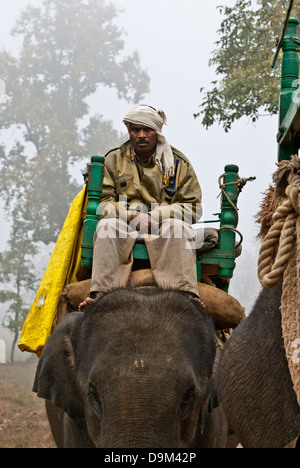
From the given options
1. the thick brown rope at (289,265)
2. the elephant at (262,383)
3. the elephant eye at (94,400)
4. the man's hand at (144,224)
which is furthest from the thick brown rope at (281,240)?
the man's hand at (144,224)

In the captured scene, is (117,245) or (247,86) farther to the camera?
(247,86)

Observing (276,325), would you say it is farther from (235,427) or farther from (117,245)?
(117,245)

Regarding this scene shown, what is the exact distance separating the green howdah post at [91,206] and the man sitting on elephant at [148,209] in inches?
2.2

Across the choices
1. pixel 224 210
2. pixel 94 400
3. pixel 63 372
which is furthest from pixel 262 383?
pixel 224 210

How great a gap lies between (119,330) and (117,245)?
0.81 meters

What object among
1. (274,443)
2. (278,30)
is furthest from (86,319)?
(278,30)

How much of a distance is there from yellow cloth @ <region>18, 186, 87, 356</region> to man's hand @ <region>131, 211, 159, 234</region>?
442 millimetres

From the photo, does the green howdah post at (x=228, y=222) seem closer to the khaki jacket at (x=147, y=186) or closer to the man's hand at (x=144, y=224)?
the khaki jacket at (x=147, y=186)

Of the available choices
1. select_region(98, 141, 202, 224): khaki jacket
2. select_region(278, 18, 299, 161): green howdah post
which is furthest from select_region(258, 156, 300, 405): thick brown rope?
select_region(98, 141, 202, 224): khaki jacket

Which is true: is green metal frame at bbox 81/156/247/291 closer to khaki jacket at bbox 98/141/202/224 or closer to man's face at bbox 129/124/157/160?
khaki jacket at bbox 98/141/202/224

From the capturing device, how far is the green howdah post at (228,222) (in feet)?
14.3

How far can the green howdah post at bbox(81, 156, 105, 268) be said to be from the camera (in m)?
4.23

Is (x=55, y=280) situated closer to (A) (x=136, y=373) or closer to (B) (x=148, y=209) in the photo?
(B) (x=148, y=209)

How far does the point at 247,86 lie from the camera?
38.4 feet
